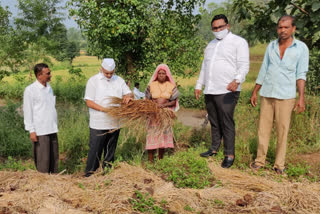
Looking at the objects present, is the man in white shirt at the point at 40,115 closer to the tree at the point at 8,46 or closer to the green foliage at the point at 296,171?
the green foliage at the point at 296,171

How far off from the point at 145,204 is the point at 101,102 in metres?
1.48

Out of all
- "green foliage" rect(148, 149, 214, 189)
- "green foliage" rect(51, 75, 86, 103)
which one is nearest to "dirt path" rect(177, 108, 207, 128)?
"green foliage" rect(51, 75, 86, 103)

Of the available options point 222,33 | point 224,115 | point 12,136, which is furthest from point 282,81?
point 12,136

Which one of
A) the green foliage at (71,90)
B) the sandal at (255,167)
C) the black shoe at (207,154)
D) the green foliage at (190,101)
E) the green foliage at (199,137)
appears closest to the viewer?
the sandal at (255,167)

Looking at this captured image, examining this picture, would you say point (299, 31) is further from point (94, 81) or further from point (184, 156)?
point (94, 81)

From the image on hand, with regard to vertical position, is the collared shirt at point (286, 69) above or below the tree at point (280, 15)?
below

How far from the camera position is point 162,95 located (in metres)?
4.25

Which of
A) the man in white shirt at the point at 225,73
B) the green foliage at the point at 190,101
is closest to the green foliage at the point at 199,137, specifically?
the man in white shirt at the point at 225,73

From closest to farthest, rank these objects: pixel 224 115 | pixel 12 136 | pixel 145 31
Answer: pixel 224 115 → pixel 12 136 → pixel 145 31

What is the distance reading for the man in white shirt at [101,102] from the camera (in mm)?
3725

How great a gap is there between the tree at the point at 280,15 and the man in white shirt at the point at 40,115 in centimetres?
336

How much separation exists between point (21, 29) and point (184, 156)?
11.1m

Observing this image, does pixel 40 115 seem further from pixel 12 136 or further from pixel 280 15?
pixel 280 15

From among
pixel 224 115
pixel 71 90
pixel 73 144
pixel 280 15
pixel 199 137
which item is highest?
pixel 280 15
